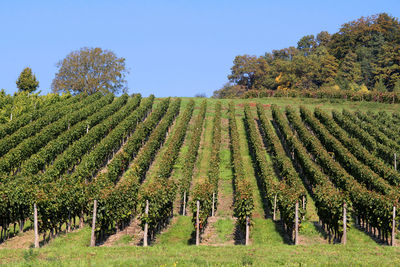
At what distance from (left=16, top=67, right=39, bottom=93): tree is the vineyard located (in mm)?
44083

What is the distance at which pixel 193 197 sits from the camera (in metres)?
29.2

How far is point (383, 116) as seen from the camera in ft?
221

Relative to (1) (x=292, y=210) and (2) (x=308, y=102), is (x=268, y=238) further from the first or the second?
(2) (x=308, y=102)

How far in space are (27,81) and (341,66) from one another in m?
74.2

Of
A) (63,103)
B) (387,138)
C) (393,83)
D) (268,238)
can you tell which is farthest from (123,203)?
(393,83)

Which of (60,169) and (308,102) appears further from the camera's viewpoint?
(308,102)

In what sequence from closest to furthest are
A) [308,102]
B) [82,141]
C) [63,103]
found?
1. [82,141]
2. [63,103]
3. [308,102]

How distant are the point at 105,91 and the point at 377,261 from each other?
282 feet

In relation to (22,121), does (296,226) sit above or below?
below

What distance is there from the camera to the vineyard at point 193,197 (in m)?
23.3

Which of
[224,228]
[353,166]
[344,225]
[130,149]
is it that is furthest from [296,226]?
→ [130,149]

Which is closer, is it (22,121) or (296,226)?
(296,226)

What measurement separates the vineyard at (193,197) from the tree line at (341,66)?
177 ft

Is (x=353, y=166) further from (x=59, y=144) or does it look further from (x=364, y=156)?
(x=59, y=144)
